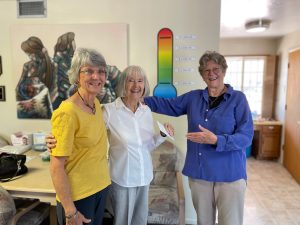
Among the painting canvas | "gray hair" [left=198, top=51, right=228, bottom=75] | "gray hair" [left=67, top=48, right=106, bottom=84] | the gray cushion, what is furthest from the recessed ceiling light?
the gray cushion

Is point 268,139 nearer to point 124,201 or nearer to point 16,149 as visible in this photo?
point 124,201

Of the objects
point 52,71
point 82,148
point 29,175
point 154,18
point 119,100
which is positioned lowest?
point 29,175

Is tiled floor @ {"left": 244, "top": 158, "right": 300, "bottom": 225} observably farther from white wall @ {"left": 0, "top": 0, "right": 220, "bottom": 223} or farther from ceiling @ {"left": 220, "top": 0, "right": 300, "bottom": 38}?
ceiling @ {"left": 220, "top": 0, "right": 300, "bottom": 38}

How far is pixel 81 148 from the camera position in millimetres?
1163

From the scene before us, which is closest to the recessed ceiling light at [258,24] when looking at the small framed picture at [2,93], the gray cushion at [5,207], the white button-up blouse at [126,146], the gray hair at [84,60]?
the white button-up blouse at [126,146]

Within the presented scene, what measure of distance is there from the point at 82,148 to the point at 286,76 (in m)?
4.31

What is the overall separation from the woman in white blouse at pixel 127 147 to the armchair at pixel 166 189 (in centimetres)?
52

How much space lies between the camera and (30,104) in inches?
100

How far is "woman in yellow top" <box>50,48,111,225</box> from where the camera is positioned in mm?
1077

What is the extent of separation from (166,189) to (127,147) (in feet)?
3.29

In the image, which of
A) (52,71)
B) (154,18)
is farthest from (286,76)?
(52,71)

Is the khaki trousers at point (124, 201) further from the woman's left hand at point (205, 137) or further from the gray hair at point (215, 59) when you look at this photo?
the gray hair at point (215, 59)

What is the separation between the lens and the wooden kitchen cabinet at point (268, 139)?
473 centimetres

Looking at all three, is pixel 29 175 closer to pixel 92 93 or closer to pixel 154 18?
pixel 92 93
